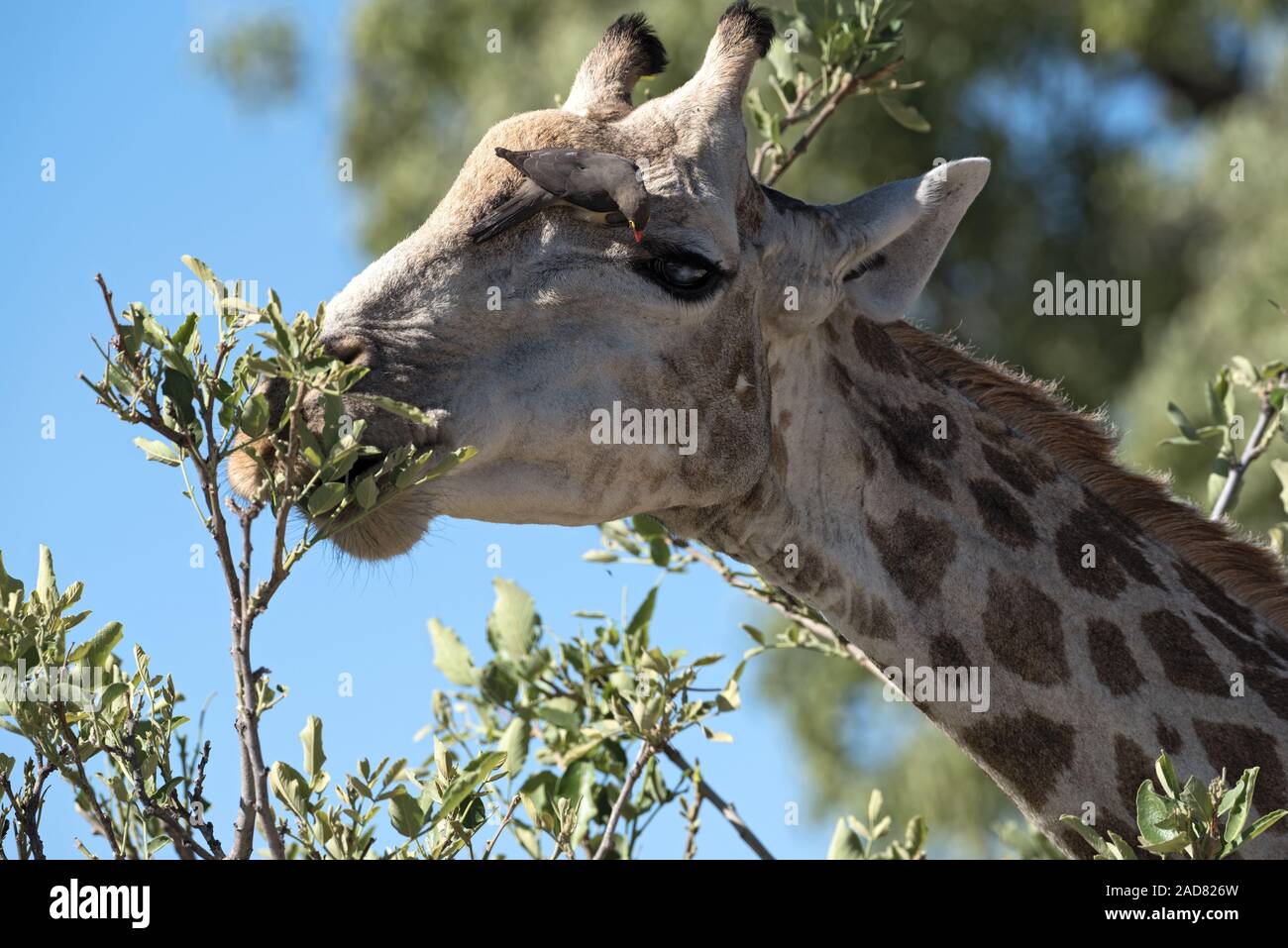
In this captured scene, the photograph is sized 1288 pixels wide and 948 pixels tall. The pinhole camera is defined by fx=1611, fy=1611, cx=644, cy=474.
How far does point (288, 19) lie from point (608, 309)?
18147mm

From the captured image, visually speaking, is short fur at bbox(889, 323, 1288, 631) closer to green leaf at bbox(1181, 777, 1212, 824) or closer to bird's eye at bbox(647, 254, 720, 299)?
bird's eye at bbox(647, 254, 720, 299)

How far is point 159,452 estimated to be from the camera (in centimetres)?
304

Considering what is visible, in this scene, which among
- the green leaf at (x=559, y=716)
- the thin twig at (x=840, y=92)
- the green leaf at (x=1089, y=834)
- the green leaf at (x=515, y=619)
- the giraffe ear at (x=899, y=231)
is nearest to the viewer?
the green leaf at (x=1089, y=834)

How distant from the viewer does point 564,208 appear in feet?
13.1

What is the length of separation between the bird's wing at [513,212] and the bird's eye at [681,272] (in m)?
0.31

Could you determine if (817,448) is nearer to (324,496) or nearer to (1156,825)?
(1156,825)

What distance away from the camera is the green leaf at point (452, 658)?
5.12m

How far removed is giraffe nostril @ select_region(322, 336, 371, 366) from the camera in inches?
145

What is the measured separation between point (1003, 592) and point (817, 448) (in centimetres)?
62

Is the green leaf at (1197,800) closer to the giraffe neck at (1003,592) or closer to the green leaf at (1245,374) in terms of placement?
the giraffe neck at (1003,592)

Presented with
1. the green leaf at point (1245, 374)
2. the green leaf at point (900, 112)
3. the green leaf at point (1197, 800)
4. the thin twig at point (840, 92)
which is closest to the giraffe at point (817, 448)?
the green leaf at point (1197, 800)

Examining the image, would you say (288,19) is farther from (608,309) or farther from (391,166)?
(608,309)

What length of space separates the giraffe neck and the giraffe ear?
12 centimetres
